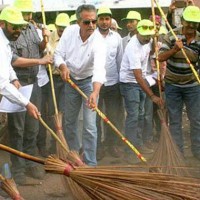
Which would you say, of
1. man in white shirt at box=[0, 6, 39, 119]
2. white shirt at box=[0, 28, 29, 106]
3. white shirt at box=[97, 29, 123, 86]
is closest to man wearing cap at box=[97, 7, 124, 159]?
white shirt at box=[97, 29, 123, 86]

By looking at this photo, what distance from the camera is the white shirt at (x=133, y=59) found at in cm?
722

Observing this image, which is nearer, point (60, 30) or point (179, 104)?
point (179, 104)

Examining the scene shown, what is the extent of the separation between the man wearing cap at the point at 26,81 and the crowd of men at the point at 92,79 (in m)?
0.01

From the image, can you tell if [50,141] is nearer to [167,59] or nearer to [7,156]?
[7,156]

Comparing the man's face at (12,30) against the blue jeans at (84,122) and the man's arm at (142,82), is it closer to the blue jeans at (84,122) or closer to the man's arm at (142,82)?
the blue jeans at (84,122)

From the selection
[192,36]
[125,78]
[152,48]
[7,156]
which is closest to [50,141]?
[7,156]

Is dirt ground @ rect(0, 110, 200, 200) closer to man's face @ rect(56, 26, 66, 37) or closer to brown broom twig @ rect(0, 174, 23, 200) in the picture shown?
brown broom twig @ rect(0, 174, 23, 200)

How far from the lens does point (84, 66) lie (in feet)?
21.0

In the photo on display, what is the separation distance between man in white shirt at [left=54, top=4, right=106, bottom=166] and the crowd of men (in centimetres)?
1

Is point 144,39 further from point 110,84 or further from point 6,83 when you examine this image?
point 6,83

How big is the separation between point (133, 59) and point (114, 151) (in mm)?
1337

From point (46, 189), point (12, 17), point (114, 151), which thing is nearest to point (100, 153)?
point (114, 151)

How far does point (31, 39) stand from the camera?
21.1 ft

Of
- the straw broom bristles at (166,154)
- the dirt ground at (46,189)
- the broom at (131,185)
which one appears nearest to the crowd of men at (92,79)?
the dirt ground at (46,189)
